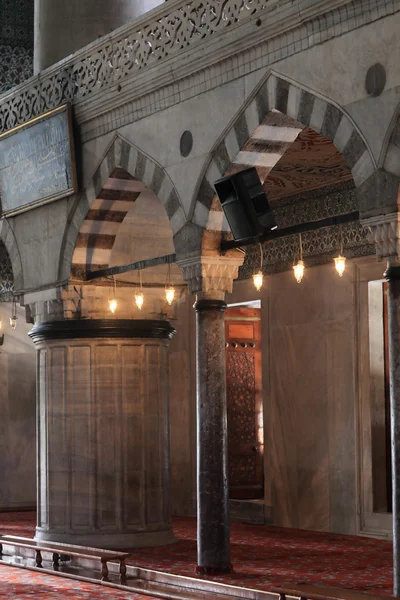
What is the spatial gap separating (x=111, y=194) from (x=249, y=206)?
6.99 ft

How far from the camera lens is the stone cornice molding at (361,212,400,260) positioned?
6.58 meters

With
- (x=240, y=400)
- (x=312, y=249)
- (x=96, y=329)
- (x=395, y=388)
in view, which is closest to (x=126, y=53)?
(x=96, y=329)

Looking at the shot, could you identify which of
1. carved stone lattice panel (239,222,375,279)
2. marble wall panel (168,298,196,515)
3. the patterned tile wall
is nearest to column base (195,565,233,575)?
carved stone lattice panel (239,222,375,279)

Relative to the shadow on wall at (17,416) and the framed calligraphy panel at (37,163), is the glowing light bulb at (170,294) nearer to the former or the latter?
the framed calligraphy panel at (37,163)

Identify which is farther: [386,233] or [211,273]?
[211,273]

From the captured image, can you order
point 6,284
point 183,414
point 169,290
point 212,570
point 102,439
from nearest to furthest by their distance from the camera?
point 212,570
point 169,290
point 102,439
point 183,414
point 6,284

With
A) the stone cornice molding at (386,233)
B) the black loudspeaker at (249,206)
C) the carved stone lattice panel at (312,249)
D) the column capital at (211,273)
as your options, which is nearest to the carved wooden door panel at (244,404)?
the carved stone lattice panel at (312,249)

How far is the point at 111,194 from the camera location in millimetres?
9336

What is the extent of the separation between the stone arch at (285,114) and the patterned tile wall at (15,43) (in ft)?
18.4

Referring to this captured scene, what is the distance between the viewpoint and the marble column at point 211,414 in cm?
792

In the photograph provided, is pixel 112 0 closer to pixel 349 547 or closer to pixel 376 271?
pixel 376 271

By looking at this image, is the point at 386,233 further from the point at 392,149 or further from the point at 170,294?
the point at 170,294

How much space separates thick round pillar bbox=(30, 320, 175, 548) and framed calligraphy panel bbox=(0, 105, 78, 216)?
1.14 m

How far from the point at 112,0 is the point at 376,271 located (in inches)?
127
